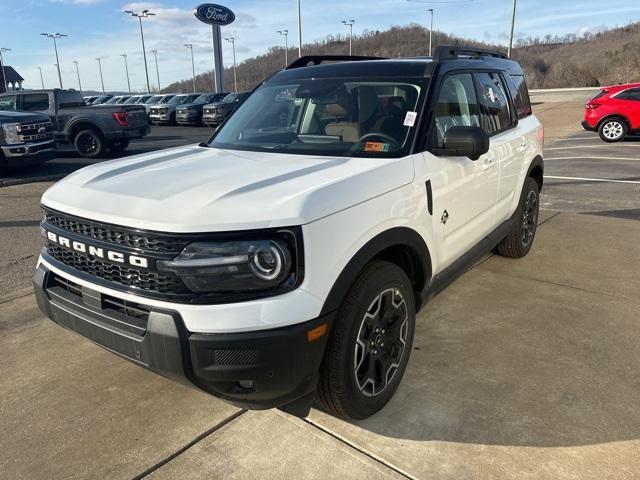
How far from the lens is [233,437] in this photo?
2.64 metres

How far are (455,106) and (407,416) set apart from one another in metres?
2.05

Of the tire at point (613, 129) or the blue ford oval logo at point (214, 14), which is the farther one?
the blue ford oval logo at point (214, 14)

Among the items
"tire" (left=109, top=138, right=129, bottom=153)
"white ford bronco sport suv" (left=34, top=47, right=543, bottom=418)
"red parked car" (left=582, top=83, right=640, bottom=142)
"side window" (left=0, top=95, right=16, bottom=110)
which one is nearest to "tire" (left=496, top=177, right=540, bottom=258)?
"white ford bronco sport suv" (left=34, top=47, right=543, bottom=418)

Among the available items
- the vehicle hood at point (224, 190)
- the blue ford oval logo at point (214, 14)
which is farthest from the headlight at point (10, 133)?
the blue ford oval logo at point (214, 14)

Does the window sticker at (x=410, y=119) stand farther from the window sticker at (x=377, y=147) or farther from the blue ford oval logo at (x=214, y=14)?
the blue ford oval logo at (x=214, y=14)

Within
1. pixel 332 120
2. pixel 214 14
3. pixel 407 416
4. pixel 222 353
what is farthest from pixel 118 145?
pixel 214 14

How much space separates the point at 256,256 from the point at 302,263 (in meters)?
0.19

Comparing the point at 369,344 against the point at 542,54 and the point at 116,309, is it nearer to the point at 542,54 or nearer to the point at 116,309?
the point at 116,309

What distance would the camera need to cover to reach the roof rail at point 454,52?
351 centimetres

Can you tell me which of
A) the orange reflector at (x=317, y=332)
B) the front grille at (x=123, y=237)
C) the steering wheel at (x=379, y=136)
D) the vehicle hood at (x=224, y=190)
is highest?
the steering wheel at (x=379, y=136)

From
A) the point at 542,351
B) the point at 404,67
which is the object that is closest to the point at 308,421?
the point at 542,351

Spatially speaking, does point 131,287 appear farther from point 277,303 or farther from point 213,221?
point 277,303

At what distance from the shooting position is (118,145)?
14.4 meters

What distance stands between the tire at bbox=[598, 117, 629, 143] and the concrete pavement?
512 inches
